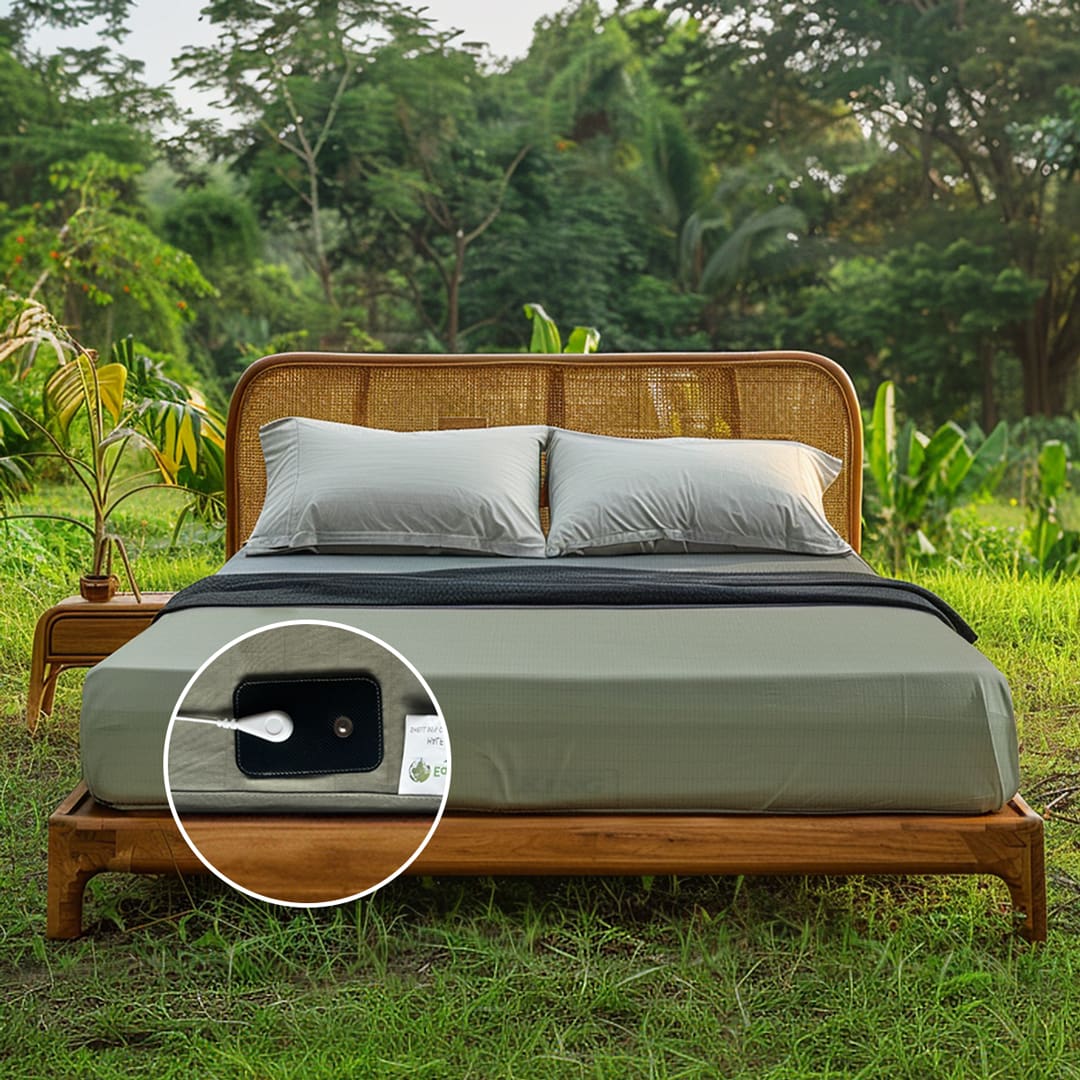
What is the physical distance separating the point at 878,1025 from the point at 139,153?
43.4 ft

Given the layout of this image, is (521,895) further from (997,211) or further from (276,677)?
(997,211)

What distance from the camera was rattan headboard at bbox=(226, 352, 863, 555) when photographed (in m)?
3.96

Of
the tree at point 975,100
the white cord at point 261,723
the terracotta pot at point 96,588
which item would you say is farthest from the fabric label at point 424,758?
the tree at point 975,100

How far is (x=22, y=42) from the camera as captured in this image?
13.3 metres

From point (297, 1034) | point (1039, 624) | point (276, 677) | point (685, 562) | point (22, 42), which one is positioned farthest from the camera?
point (22, 42)

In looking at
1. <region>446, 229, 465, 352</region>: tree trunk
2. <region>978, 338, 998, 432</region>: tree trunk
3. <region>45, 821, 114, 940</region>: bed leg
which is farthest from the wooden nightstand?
<region>978, 338, 998, 432</region>: tree trunk

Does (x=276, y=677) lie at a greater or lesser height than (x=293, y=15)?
lesser

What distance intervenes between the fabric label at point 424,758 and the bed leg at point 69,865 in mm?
497

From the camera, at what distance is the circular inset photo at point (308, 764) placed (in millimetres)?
2064

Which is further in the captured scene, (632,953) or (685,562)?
(685,562)

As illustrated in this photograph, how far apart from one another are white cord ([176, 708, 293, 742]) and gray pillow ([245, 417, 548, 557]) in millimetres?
1207

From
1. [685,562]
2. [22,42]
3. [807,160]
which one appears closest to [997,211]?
[807,160]

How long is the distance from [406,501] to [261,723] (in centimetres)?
129

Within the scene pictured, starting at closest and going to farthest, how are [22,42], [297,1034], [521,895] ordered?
[297,1034], [521,895], [22,42]
